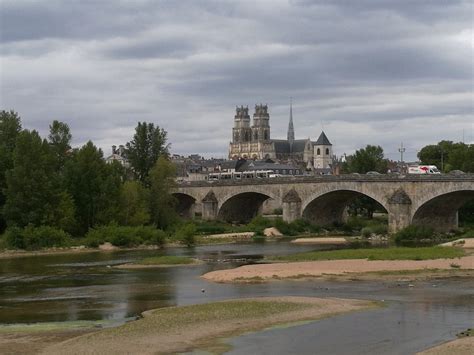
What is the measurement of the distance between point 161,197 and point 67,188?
12.0 metres

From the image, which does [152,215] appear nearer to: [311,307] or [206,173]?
[311,307]

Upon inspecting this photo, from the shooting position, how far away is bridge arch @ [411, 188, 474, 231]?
7444 cm

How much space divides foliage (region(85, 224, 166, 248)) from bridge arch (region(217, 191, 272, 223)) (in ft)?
96.7

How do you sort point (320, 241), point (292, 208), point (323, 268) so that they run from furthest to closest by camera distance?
1. point (292, 208)
2. point (320, 241)
3. point (323, 268)

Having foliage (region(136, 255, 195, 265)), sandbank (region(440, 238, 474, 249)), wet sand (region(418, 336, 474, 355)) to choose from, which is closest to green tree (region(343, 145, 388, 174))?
sandbank (region(440, 238, 474, 249))

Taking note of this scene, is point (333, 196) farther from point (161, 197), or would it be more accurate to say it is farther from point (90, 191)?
point (90, 191)

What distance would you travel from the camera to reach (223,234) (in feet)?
284

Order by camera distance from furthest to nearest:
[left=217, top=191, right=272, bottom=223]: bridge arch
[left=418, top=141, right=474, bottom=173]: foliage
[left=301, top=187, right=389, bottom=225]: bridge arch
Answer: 1. [left=418, top=141, right=474, bottom=173]: foliage
2. [left=217, top=191, right=272, bottom=223]: bridge arch
3. [left=301, top=187, right=389, bottom=225]: bridge arch

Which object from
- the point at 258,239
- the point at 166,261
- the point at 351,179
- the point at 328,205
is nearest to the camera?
the point at 166,261

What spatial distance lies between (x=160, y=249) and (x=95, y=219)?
38.6 ft

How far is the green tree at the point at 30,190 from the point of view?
7056cm

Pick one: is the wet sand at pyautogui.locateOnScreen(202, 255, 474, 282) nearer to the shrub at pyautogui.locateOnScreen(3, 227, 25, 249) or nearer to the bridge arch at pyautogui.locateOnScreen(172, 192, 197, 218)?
the shrub at pyautogui.locateOnScreen(3, 227, 25, 249)

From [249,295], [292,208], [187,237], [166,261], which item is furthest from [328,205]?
[249,295]

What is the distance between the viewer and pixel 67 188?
77.8m
